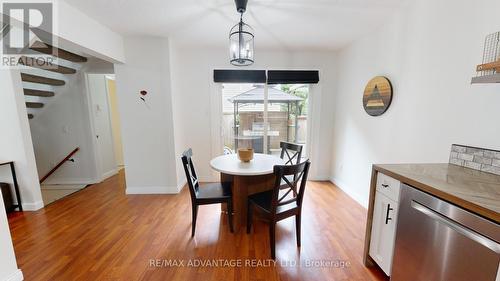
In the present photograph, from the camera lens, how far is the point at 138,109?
299 centimetres

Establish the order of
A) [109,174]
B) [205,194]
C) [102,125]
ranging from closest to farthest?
[205,194] → [102,125] → [109,174]

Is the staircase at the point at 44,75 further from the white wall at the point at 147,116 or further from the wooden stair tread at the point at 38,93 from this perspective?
the white wall at the point at 147,116

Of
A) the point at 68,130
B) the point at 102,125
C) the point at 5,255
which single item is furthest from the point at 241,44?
the point at 68,130

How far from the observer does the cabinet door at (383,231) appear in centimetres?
140

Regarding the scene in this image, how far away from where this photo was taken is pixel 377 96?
2391 millimetres

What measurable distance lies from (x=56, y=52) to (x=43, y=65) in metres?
0.46

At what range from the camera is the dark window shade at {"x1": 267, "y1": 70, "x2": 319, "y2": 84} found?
3455 millimetres

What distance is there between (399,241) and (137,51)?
3728mm

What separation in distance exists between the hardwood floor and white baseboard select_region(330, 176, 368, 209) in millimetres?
101

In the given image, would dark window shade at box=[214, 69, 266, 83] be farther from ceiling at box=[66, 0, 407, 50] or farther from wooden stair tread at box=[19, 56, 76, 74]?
wooden stair tread at box=[19, 56, 76, 74]

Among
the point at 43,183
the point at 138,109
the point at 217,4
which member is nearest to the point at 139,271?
the point at 138,109

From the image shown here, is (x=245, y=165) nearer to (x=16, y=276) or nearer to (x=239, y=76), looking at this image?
(x=239, y=76)

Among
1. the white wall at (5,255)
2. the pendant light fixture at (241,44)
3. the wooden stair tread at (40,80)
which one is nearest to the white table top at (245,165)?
the pendant light fixture at (241,44)

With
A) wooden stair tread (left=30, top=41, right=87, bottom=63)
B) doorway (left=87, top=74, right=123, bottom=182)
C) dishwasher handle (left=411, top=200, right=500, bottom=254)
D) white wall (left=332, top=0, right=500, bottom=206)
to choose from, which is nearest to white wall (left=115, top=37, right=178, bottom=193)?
wooden stair tread (left=30, top=41, right=87, bottom=63)
